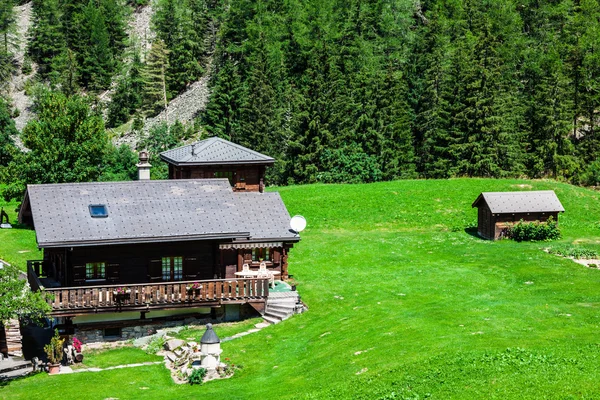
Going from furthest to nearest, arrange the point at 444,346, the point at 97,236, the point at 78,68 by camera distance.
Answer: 1. the point at 78,68
2. the point at 97,236
3. the point at 444,346

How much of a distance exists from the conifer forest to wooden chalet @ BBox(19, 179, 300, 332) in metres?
20.7

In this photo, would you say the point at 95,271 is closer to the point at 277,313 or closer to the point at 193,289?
the point at 193,289

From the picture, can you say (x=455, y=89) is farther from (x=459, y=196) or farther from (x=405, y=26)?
(x=405, y=26)

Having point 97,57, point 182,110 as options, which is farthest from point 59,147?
point 97,57

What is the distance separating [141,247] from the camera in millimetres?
35688

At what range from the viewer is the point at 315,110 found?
283 ft

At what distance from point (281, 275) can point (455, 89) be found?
4966cm

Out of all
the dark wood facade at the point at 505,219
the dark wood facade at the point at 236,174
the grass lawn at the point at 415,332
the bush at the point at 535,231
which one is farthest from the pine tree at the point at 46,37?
the bush at the point at 535,231

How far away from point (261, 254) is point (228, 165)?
5.93 metres

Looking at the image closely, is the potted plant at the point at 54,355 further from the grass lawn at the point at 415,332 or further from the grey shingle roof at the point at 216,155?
the grey shingle roof at the point at 216,155

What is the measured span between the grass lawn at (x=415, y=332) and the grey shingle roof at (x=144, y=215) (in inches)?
186

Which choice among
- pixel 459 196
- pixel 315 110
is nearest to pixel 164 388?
pixel 459 196

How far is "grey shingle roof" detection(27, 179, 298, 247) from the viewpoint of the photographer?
34438 mm

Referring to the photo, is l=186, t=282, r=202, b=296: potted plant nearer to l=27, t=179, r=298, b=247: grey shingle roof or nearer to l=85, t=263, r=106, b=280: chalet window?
l=27, t=179, r=298, b=247: grey shingle roof
